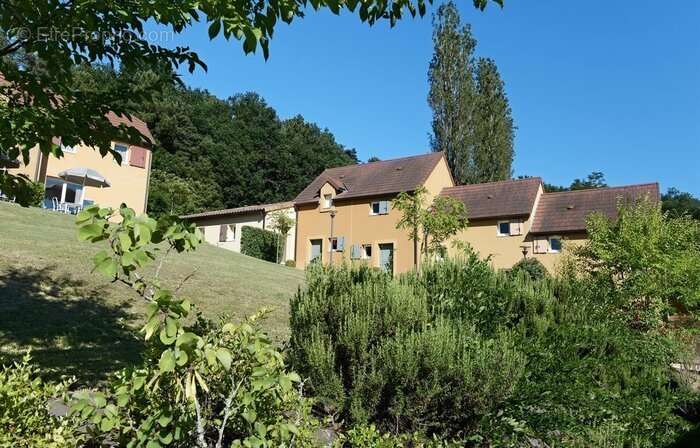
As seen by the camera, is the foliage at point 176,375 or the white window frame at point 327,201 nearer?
the foliage at point 176,375

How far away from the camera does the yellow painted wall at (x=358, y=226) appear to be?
86.6ft

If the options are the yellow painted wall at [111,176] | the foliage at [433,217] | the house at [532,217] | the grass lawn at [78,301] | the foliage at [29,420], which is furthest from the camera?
the yellow painted wall at [111,176]

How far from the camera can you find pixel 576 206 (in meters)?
25.0

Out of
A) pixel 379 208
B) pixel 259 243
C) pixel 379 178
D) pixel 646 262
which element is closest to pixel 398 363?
pixel 646 262

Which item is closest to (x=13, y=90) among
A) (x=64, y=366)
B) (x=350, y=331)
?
(x=64, y=366)

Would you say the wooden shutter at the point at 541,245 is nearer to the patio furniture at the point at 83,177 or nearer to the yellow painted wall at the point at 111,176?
the yellow painted wall at the point at 111,176

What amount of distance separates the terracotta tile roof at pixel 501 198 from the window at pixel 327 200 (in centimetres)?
773

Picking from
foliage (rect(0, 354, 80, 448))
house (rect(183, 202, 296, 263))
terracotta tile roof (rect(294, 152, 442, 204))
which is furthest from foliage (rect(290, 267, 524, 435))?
house (rect(183, 202, 296, 263))

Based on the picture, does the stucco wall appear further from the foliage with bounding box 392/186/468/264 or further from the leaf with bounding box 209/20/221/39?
the leaf with bounding box 209/20/221/39

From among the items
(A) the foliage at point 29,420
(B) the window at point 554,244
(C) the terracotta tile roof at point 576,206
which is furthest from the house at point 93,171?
(A) the foliage at point 29,420

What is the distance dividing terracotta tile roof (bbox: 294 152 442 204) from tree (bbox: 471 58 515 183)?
771 cm

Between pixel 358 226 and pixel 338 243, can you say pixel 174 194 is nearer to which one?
pixel 338 243

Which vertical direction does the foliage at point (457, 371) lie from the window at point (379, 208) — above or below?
below

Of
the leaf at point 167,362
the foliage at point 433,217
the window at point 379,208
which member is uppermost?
the window at point 379,208
